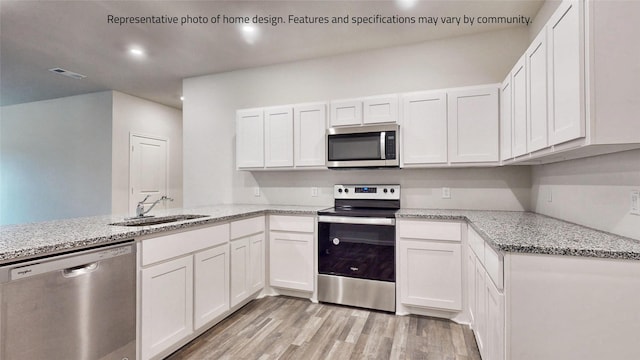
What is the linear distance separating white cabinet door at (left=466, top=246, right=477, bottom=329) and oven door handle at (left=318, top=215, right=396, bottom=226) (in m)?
0.65

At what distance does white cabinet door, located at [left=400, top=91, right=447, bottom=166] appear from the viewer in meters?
2.77

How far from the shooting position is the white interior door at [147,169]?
5.20 meters

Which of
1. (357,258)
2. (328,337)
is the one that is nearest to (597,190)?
(357,258)

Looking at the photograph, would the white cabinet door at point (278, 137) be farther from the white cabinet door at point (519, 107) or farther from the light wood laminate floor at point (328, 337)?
the white cabinet door at point (519, 107)

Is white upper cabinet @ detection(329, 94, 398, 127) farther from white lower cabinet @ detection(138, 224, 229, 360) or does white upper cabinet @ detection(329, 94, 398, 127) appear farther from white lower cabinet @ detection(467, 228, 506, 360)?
white lower cabinet @ detection(138, 224, 229, 360)

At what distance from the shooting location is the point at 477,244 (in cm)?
204

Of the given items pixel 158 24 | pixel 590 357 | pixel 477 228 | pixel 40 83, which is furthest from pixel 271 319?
pixel 40 83

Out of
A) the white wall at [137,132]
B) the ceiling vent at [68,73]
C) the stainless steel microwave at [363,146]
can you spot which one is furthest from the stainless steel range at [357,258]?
the ceiling vent at [68,73]

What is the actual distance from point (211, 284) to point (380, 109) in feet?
7.19

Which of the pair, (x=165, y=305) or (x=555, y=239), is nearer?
(x=555, y=239)

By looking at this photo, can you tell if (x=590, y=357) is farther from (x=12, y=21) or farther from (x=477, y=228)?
(x=12, y=21)

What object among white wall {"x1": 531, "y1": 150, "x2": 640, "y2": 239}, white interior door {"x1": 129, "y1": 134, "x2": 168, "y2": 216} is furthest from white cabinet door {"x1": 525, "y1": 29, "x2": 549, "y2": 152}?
white interior door {"x1": 129, "y1": 134, "x2": 168, "y2": 216}

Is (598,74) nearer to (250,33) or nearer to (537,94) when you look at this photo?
(537,94)

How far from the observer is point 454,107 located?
272 cm
